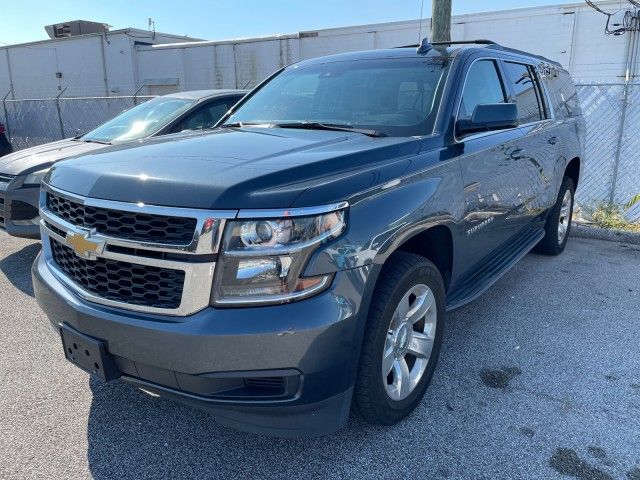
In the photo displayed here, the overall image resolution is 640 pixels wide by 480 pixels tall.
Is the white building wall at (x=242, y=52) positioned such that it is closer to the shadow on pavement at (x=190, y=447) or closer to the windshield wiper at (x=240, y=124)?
the windshield wiper at (x=240, y=124)

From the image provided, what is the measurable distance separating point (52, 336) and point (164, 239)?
221cm

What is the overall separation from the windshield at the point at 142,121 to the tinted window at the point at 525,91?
142 inches

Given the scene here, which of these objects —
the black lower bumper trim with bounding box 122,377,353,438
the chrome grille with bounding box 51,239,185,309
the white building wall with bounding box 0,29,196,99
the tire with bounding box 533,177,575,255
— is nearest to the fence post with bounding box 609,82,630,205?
the tire with bounding box 533,177,575,255

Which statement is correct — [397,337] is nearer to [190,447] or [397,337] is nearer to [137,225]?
[190,447]

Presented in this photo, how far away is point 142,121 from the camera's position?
19.9 ft

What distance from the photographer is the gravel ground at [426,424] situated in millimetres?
2400

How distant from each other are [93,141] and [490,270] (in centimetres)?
461

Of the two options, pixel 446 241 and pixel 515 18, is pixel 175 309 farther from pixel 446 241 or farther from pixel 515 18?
pixel 515 18

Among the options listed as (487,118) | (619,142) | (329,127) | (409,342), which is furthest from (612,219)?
(409,342)

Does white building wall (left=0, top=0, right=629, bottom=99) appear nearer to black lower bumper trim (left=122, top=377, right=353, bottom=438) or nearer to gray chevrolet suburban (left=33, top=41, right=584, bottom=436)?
gray chevrolet suburban (left=33, top=41, right=584, bottom=436)

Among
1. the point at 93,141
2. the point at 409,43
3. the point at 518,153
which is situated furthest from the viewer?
the point at 409,43

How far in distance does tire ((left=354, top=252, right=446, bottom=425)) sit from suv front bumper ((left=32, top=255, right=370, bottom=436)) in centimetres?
14

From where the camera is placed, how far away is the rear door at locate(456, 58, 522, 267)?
3.12 meters

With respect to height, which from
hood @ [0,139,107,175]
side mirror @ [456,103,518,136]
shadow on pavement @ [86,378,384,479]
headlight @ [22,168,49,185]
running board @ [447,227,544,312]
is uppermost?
side mirror @ [456,103,518,136]
